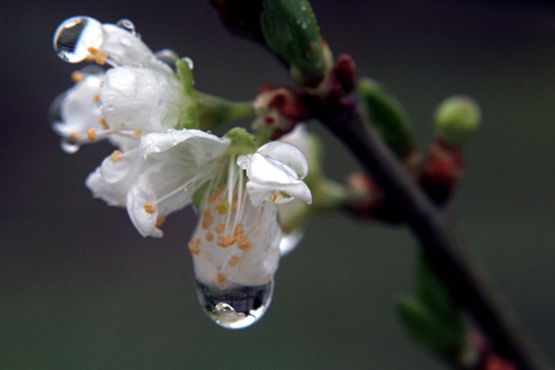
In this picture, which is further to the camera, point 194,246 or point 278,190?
point 194,246

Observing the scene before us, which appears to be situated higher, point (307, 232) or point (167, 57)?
point (167, 57)

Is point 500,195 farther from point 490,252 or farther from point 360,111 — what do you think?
point 360,111

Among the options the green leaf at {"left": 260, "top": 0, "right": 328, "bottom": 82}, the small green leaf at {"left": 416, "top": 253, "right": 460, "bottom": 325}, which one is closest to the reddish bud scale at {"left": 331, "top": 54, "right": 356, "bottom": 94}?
the green leaf at {"left": 260, "top": 0, "right": 328, "bottom": 82}

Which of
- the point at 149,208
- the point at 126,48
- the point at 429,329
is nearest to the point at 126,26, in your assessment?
the point at 126,48

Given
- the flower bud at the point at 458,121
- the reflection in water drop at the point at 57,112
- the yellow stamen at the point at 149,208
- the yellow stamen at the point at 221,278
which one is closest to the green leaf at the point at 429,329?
the flower bud at the point at 458,121

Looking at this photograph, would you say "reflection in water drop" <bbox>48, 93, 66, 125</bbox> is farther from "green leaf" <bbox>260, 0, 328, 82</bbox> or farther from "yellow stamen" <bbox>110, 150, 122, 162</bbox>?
"green leaf" <bbox>260, 0, 328, 82</bbox>

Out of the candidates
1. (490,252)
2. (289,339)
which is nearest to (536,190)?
(490,252)

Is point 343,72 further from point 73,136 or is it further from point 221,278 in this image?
point 73,136
